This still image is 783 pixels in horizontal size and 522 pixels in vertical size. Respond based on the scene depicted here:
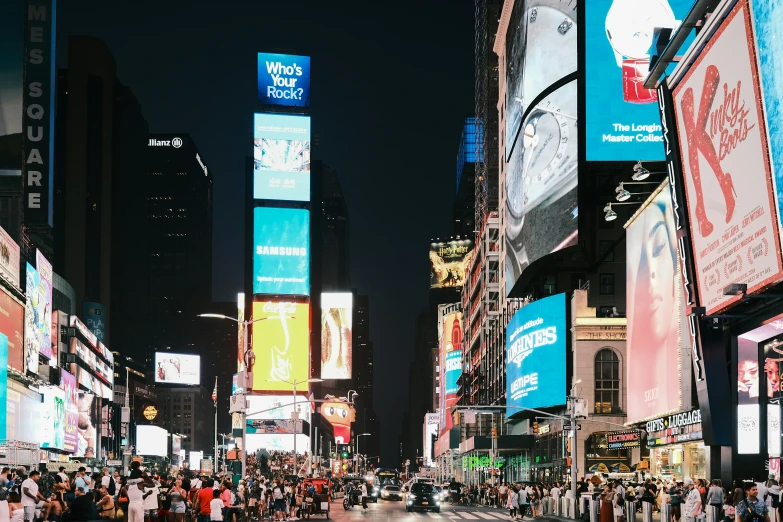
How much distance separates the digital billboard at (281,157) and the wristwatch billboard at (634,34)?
84.5 m

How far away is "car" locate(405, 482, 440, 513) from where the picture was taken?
6296 centimetres

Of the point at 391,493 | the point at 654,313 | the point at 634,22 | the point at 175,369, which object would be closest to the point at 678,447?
the point at 654,313

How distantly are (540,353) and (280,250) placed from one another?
7869cm

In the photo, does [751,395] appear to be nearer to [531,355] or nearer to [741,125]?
[741,125]

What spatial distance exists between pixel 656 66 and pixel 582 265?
57.8m

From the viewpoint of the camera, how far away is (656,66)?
3409cm

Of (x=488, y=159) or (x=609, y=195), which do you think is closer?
(x=609, y=195)

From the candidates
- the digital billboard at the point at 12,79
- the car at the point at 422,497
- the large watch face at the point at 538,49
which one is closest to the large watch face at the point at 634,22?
the large watch face at the point at 538,49

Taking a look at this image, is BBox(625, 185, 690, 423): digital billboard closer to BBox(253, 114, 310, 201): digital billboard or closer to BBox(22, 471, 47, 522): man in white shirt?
BBox(22, 471, 47, 522): man in white shirt

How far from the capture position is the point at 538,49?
87.5 meters

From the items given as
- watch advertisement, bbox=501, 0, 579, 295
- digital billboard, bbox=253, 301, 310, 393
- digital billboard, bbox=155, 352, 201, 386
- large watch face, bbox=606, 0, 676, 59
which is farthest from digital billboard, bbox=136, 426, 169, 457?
large watch face, bbox=606, 0, 676, 59

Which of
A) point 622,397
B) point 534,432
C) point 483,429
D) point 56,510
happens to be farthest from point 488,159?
point 56,510

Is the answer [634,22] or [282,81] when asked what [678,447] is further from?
[282,81]

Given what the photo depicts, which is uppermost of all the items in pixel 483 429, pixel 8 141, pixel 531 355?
pixel 8 141
